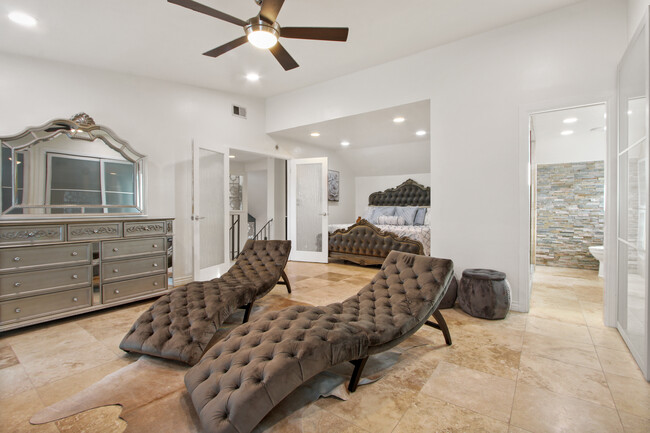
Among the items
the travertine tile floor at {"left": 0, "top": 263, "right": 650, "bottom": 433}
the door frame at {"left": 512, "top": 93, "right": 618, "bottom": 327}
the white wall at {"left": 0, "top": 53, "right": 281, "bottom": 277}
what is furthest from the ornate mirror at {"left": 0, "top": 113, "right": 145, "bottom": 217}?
the door frame at {"left": 512, "top": 93, "right": 618, "bottom": 327}

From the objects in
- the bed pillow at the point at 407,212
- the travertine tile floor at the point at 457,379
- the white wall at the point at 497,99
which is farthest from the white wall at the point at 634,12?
the bed pillow at the point at 407,212

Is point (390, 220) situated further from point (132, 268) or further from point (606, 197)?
point (132, 268)

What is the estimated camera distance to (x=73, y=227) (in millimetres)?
3102

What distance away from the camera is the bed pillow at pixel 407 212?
671 cm

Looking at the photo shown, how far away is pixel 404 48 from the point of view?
12.3ft

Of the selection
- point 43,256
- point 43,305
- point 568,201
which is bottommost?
point 43,305

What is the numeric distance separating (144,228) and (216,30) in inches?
91.5

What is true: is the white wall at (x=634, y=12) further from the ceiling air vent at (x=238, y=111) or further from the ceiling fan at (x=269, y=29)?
the ceiling air vent at (x=238, y=111)

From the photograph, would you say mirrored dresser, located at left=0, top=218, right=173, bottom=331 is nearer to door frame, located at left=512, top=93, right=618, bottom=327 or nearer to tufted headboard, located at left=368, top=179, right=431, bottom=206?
door frame, located at left=512, top=93, right=618, bottom=327

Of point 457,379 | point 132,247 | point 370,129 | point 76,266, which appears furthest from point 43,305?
point 370,129

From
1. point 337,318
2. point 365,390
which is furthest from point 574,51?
point 365,390

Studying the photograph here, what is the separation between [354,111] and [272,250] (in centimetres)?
236

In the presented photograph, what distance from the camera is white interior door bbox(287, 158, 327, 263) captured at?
20.1ft

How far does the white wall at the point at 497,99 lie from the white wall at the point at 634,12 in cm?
9
